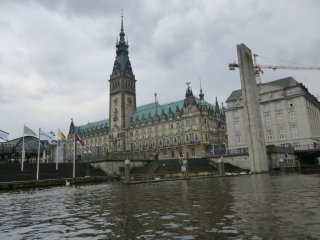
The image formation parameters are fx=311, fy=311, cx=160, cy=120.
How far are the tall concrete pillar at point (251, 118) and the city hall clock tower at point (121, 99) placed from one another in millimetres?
87855

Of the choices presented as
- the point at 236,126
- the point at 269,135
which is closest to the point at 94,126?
the point at 236,126

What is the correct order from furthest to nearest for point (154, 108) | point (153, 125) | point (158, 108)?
point (154, 108), point (158, 108), point (153, 125)

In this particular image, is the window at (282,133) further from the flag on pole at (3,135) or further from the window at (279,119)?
the flag on pole at (3,135)

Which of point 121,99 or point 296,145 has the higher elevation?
point 121,99

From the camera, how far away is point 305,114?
97312 millimetres

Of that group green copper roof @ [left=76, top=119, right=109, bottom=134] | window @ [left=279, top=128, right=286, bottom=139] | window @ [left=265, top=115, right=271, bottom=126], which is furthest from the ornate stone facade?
window @ [left=279, top=128, right=286, bottom=139]

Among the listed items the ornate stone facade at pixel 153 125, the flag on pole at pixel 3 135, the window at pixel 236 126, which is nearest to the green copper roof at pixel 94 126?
the ornate stone facade at pixel 153 125

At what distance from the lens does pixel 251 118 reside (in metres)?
69.4

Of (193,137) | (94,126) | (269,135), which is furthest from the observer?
(94,126)

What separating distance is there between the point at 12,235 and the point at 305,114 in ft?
326

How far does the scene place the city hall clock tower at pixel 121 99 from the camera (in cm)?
15100

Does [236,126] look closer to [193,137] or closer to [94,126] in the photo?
[193,137]

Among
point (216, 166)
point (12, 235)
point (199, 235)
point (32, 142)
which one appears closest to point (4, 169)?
point (32, 142)

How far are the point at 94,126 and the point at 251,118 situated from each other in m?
129
